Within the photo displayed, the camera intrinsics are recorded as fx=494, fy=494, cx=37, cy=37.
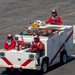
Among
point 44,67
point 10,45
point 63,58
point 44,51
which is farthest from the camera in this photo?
point 63,58

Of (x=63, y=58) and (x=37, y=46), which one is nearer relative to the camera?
(x=37, y=46)

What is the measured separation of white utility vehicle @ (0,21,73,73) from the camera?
75.9ft

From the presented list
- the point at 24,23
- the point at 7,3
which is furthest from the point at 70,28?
the point at 7,3

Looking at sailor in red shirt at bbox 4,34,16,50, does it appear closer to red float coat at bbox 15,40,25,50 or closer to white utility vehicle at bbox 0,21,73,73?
red float coat at bbox 15,40,25,50

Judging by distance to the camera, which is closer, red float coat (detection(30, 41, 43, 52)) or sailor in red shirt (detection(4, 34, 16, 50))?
red float coat (detection(30, 41, 43, 52))

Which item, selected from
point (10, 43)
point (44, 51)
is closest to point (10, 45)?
point (10, 43)

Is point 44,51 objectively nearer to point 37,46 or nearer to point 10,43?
point 37,46

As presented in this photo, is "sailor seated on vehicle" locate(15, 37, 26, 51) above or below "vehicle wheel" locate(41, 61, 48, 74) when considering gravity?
above

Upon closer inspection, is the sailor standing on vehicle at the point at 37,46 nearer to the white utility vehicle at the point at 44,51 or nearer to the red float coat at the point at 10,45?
the white utility vehicle at the point at 44,51

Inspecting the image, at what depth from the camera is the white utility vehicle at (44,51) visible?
23.1m

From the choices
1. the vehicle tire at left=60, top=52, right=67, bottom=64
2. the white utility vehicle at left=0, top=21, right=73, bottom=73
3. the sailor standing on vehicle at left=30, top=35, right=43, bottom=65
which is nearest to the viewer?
the white utility vehicle at left=0, top=21, right=73, bottom=73

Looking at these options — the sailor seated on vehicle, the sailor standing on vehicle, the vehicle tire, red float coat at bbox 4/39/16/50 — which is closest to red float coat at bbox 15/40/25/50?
the sailor seated on vehicle

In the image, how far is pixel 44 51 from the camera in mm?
24031

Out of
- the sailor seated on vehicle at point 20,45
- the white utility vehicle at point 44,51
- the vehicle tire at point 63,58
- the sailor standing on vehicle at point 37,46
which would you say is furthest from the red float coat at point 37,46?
the vehicle tire at point 63,58
